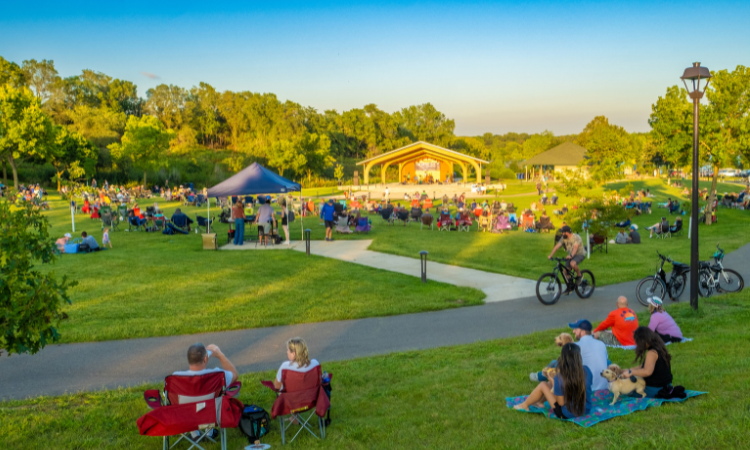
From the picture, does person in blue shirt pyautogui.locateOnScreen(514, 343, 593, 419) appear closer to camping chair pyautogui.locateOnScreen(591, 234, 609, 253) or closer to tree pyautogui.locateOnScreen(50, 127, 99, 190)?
camping chair pyautogui.locateOnScreen(591, 234, 609, 253)

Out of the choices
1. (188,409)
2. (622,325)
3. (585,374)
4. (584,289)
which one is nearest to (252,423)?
(188,409)

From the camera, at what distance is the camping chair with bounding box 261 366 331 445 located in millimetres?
4652

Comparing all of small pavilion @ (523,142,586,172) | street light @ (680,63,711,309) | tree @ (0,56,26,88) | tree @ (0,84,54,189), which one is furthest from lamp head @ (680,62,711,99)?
tree @ (0,56,26,88)

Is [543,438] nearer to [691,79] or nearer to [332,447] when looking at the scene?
[332,447]

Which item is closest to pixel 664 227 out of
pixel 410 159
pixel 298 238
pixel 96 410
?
pixel 298 238

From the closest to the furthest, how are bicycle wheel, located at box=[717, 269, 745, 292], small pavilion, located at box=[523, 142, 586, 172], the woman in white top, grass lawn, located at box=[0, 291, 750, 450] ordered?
grass lawn, located at box=[0, 291, 750, 450]
the woman in white top
bicycle wheel, located at box=[717, 269, 745, 292]
small pavilion, located at box=[523, 142, 586, 172]

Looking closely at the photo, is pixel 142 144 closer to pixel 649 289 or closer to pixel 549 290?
pixel 549 290

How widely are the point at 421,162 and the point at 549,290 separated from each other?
5254cm

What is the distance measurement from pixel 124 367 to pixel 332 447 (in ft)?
12.5

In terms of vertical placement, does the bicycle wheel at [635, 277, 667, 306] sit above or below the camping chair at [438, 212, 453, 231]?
below

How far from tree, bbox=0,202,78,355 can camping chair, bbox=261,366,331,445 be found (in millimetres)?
1830

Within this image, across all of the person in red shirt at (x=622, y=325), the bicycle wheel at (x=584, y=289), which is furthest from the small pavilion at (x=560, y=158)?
the person in red shirt at (x=622, y=325)

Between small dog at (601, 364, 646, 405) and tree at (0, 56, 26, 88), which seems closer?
small dog at (601, 364, 646, 405)

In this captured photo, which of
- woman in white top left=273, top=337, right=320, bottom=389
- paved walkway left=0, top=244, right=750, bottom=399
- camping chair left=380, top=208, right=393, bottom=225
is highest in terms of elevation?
camping chair left=380, top=208, right=393, bottom=225
